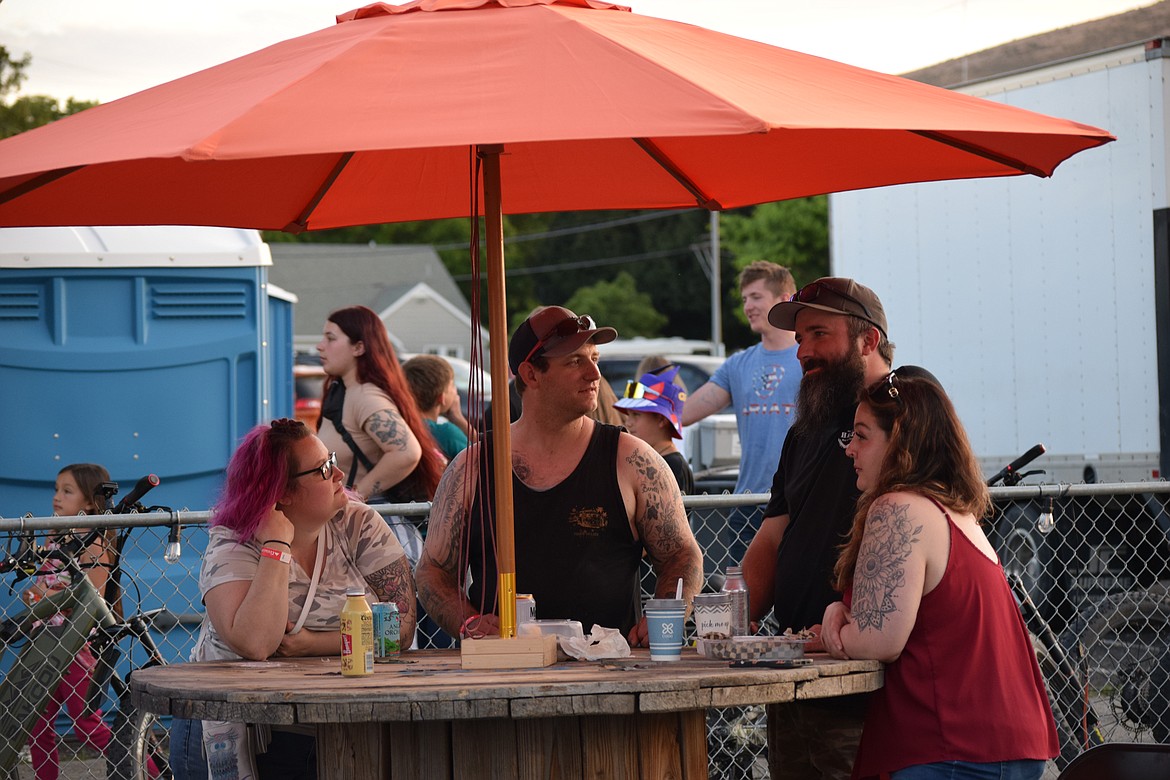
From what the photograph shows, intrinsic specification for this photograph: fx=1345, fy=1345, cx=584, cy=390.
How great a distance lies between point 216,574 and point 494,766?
1.22 m

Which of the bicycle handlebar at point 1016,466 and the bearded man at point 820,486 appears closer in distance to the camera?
the bearded man at point 820,486

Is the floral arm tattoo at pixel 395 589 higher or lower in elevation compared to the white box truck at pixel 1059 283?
lower

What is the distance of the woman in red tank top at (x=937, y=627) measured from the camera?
3348 mm

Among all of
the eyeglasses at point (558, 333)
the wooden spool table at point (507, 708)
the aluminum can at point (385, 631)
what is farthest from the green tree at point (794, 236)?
the wooden spool table at point (507, 708)

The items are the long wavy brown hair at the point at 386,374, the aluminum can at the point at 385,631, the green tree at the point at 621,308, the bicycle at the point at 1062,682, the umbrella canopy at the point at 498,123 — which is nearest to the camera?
the umbrella canopy at the point at 498,123

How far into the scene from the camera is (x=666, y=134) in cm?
267

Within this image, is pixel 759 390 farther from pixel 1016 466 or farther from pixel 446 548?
pixel 446 548

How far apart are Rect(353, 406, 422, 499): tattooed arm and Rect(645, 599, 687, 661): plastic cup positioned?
310 cm

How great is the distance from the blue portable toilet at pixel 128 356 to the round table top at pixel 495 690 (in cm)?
436

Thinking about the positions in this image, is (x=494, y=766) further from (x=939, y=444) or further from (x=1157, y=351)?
(x=1157, y=351)

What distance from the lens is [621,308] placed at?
54.1 meters

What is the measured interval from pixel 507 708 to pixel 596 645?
2.09ft

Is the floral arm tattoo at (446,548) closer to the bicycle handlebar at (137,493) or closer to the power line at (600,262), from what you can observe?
the bicycle handlebar at (137,493)

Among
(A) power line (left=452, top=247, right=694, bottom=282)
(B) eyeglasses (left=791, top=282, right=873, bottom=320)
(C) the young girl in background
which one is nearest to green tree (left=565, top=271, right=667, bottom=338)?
(A) power line (left=452, top=247, right=694, bottom=282)
